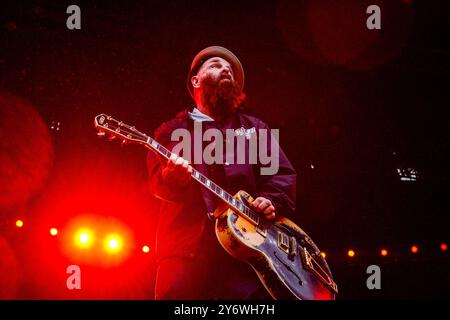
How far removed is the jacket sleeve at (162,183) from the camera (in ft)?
7.07

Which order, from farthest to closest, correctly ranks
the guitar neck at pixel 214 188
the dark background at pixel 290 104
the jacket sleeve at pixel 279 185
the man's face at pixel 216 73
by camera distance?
1. the dark background at pixel 290 104
2. the man's face at pixel 216 73
3. the jacket sleeve at pixel 279 185
4. the guitar neck at pixel 214 188

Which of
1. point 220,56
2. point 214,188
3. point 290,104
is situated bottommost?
point 214,188

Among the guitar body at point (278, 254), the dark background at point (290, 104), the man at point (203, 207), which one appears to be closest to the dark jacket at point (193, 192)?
the man at point (203, 207)

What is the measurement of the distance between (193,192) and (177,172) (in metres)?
0.22

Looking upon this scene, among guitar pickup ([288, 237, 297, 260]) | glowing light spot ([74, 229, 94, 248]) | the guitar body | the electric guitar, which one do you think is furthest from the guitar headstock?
glowing light spot ([74, 229, 94, 248])

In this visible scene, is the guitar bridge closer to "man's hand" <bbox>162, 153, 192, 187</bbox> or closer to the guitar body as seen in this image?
the guitar body

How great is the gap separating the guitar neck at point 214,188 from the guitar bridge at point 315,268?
1.34ft

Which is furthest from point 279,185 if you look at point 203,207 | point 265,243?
point 203,207

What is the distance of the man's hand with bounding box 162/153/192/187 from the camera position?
2.12 metres

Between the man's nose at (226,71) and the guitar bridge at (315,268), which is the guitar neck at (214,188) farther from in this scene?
the man's nose at (226,71)

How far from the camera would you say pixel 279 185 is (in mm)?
2580

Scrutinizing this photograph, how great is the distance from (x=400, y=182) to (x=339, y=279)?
1345 mm

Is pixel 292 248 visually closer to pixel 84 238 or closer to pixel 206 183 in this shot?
pixel 206 183

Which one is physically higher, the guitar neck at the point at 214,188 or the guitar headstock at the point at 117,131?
the guitar headstock at the point at 117,131
